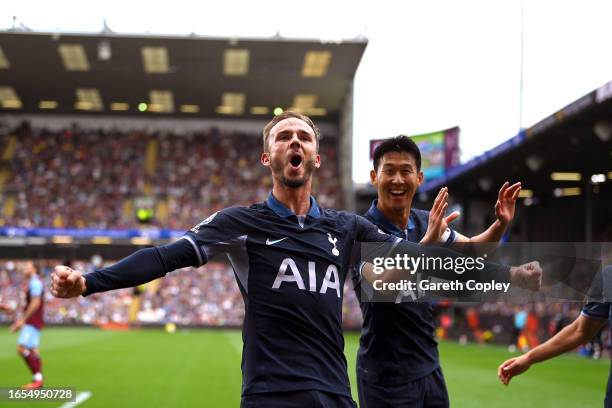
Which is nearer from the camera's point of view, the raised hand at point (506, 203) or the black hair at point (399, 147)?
the raised hand at point (506, 203)

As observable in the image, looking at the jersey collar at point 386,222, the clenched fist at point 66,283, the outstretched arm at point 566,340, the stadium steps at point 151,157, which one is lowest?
the outstretched arm at point 566,340

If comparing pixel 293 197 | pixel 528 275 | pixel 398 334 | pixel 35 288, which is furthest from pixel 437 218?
pixel 35 288

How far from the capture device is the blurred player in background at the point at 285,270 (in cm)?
394

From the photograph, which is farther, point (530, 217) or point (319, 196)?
point (319, 196)

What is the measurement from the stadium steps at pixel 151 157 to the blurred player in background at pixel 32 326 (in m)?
36.0

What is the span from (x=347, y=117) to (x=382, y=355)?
1700 inches

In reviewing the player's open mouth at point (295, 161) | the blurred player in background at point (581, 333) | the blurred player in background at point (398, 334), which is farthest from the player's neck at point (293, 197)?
the blurred player in background at point (581, 333)

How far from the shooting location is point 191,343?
3144 cm

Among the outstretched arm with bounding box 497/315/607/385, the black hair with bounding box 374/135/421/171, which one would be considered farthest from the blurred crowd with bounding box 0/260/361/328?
the outstretched arm with bounding box 497/315/607/385

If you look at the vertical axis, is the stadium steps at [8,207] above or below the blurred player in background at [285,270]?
above

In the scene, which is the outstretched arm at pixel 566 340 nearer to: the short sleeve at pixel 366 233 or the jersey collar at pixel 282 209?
the short sleeve at pixel 366 233

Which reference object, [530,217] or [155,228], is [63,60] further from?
[530,217]

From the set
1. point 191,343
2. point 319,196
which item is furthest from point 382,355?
point 319,196

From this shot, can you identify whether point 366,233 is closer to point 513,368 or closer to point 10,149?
point 513,368
